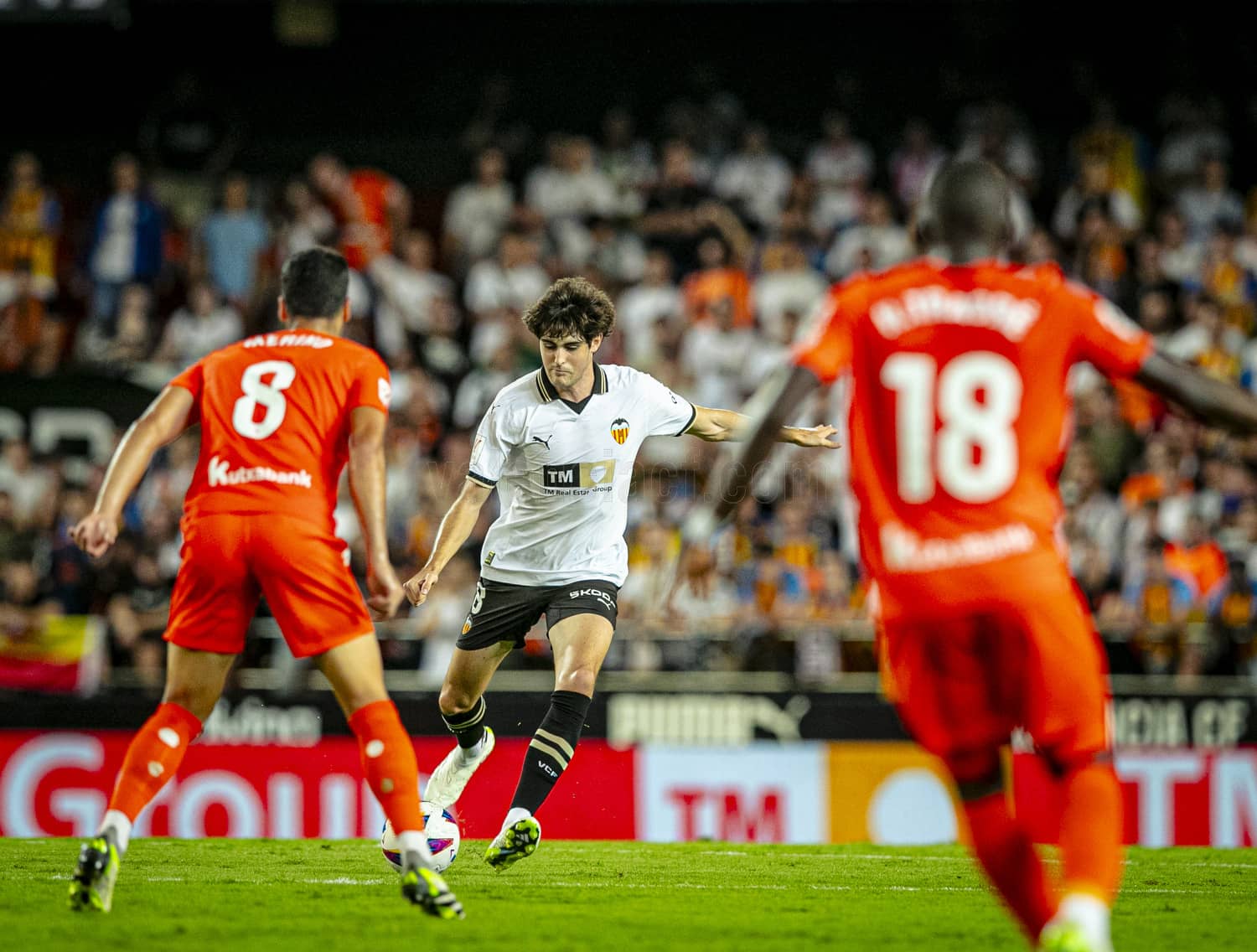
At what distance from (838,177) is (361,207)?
215 inches

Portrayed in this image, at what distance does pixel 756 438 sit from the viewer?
4715 mm

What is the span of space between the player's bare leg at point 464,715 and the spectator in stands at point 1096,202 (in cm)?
1189

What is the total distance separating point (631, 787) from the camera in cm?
1241

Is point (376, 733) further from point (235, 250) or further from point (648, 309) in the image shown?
point (235, 250)

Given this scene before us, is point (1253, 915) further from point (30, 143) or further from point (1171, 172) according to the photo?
point (30, 143)

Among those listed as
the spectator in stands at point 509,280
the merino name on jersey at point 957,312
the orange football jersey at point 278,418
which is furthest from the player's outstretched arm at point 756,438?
the spectator in stands at point 509,280

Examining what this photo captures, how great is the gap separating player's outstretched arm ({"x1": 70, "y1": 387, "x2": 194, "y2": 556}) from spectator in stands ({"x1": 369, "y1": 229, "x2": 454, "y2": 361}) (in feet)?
36.3

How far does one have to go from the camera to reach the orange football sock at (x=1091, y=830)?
173 inches

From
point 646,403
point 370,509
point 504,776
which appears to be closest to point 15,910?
point 370,509

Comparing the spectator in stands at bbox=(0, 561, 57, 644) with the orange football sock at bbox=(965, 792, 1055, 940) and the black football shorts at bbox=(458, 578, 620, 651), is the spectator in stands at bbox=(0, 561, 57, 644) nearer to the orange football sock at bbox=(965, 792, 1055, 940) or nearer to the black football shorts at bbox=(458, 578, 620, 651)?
the black football shorts at bbox=(458, 578, 620, 651)

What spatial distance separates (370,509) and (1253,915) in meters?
3.88

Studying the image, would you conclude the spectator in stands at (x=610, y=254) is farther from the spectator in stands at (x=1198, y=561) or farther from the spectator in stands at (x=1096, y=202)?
the spectator in stands at (x=1198, y=561)

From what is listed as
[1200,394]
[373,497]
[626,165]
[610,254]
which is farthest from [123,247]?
[1200,394]

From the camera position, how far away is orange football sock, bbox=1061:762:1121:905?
4.39 metres
